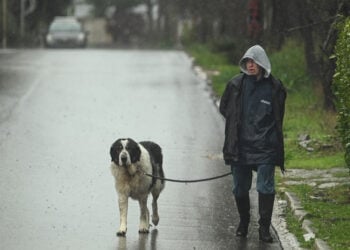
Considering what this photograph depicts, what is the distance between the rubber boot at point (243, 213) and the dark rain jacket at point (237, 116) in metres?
0.52

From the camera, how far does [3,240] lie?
10633 mm

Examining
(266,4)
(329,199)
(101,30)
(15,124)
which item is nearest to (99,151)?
(15,124)

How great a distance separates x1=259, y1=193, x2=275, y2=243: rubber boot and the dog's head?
4.43ft

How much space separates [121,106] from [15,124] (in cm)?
401

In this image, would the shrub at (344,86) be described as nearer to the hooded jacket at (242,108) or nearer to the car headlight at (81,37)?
the hooded jacket at (242,108)

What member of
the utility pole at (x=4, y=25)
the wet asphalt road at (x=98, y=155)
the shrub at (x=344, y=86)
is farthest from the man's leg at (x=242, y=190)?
the utility pole at (x=4, y=25)

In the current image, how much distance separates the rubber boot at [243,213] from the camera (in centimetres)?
1116

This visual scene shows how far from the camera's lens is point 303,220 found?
1193 centimetres

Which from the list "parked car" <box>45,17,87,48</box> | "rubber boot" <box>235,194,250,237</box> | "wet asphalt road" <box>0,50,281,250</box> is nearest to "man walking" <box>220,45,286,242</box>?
"rubber boot" <box>235,194,250,237</box>

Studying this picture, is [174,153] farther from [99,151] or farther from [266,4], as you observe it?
[266,4]

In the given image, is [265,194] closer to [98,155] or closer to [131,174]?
[131,174]

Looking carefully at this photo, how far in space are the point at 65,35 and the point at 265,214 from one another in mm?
46292

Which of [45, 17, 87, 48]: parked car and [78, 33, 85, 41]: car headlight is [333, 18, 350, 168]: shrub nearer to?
[45, 17, 87, 48]: parked car

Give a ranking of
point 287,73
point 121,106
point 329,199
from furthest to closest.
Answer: point 287,73
point 121,106
point 329,199
